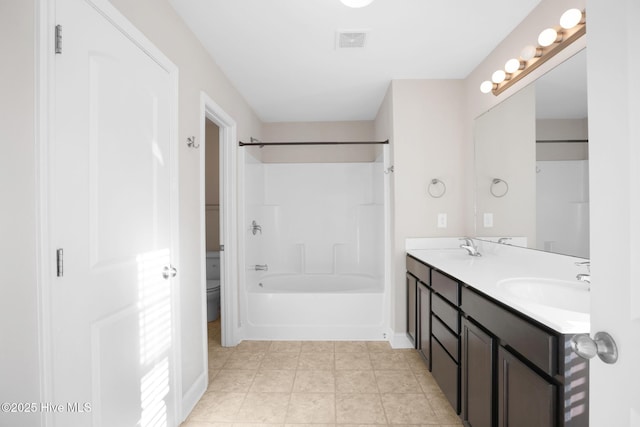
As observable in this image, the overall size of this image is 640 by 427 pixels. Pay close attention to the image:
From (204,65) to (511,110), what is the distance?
2098mm

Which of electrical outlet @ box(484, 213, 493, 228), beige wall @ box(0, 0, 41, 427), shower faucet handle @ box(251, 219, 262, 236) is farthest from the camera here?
shower faucet handle @ box(251, 219, 262, 236)

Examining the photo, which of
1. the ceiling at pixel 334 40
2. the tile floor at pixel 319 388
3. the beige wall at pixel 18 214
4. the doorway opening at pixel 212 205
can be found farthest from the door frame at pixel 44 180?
the doorway opening at pixel 212 205

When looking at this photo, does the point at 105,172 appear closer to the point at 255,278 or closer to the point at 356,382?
the point at 356,382

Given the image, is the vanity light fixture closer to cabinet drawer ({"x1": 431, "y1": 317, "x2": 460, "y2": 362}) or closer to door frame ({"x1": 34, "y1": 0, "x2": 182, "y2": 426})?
cabinet drawer ({"x1": 431, "y1": 317, "x2": 460, "y2": 362})

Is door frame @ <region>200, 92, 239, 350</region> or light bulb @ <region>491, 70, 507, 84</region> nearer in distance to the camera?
light bulb @ <region>491, 70, 507, 84</region>

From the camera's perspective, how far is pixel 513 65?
194 centimetres

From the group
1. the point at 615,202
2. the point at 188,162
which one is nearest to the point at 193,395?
the point at 188,162

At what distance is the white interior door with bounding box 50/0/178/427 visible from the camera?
1.01 m

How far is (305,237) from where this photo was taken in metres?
3.92

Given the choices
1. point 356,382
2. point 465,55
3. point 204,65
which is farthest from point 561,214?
point 204,65

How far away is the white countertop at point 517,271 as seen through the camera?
0.98 metres

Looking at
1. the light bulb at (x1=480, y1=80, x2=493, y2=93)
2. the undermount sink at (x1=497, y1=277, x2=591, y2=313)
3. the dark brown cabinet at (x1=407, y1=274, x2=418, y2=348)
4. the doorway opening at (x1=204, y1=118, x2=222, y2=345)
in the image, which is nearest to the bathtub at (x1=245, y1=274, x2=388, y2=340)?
the dark brown cabinet at (x1=407, y1=274, x2=418, y2=348)

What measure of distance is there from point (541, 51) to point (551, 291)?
1.34 m

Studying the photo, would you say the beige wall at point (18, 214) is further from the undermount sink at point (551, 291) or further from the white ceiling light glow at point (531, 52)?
the white ceiling light glow at point (531, 52)
